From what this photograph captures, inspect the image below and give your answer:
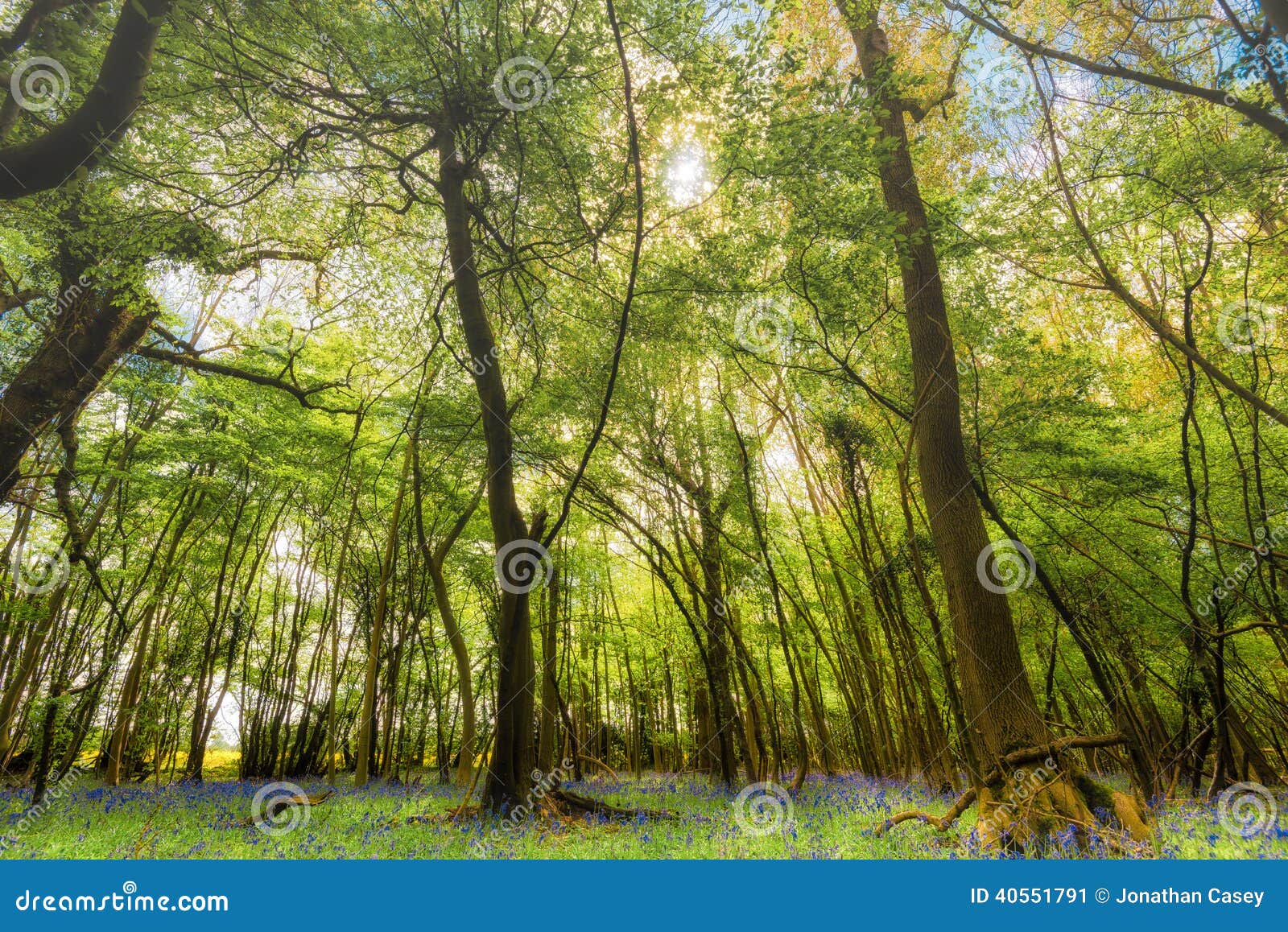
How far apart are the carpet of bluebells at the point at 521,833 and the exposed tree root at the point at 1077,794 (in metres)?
0.11

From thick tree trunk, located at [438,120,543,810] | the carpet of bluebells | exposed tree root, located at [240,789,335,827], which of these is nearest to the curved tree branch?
thick tree trunk, located at [438,120,543,810]

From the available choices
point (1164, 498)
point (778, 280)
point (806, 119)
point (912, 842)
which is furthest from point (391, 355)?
point (1164, 498)

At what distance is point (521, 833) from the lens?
3287 millimetres

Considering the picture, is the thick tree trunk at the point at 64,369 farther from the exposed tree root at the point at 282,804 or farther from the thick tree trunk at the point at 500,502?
the exposed tree root at the point at 282,804

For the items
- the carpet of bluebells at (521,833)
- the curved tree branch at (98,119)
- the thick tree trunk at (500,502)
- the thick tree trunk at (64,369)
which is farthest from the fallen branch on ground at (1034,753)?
the thick tree trunk at (64,369)

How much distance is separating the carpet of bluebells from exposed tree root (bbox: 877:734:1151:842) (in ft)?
0.37

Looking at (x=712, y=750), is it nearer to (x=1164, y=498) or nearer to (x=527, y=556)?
(x=527, y=556)

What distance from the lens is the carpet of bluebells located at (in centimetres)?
297

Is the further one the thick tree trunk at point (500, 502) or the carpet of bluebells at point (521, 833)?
the thick tree trunk at point (500, 502)

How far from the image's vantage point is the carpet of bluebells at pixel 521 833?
2.97 m

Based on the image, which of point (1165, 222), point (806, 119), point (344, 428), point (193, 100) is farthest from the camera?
point (344, 428)

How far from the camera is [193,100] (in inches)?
139

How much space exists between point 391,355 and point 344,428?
181cm

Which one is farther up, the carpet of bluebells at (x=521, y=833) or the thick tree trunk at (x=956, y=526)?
the thick tree trunk at (x=956, y=526)
